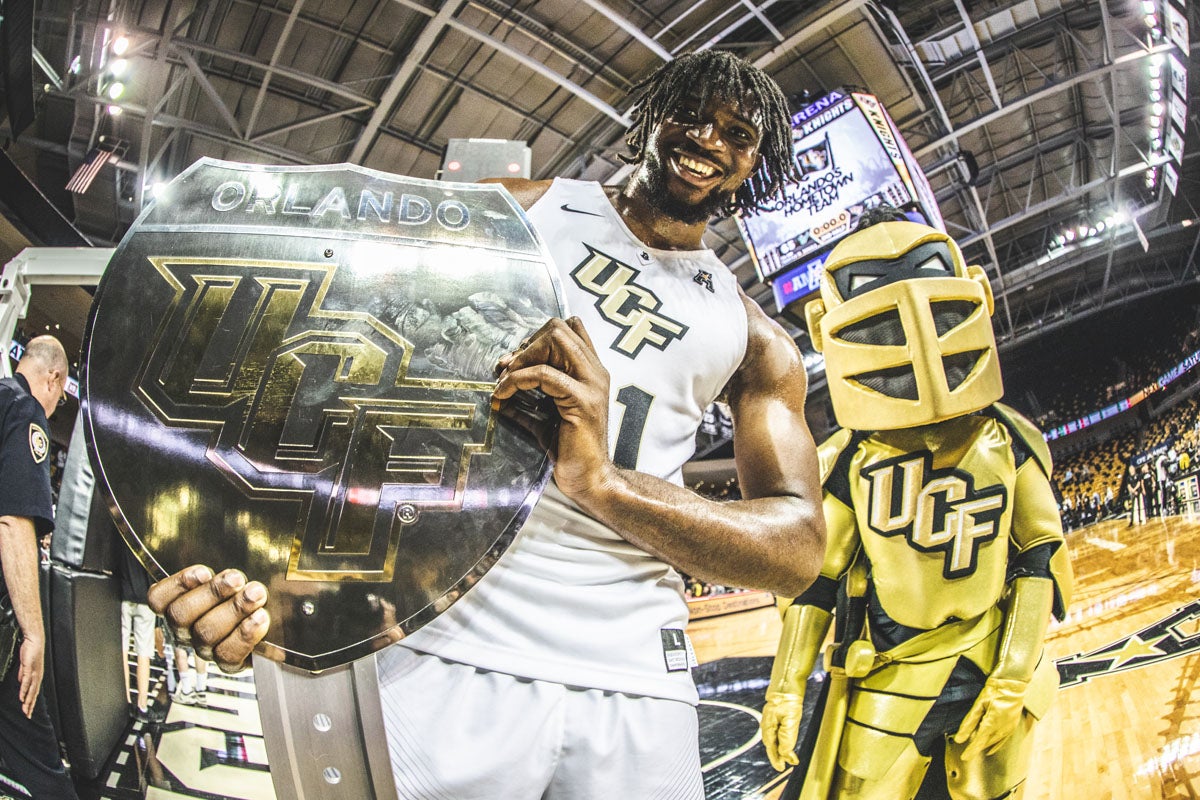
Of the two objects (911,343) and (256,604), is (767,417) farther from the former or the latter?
(911,343)

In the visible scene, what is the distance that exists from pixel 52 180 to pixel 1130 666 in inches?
298

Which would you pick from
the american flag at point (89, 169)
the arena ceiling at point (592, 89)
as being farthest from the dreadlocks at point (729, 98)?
the american flag at point (89, 169)

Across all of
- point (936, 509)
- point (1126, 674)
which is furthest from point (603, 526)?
point (1126, 674)

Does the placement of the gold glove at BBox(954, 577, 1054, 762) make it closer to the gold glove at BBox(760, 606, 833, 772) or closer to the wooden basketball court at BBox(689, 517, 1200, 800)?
the gold glove at BBox(760, 606, 833, 772)

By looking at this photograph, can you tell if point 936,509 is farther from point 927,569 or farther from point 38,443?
point 38,443

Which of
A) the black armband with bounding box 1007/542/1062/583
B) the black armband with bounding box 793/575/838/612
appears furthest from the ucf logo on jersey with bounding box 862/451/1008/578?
the black armband with bounding box 793/575/838/612

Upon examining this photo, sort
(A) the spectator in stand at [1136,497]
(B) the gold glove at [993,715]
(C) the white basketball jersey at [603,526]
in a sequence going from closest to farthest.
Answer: (C) the white basketball jersey at [603,526]
(B) the gold glove at [993,715]
(A) the spectator in stand at [1136,497]

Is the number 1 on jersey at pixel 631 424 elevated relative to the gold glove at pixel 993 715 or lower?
elevated

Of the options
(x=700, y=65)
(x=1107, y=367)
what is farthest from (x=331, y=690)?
(x=1107, y=367)

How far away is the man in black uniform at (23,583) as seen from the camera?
1946 millimetres

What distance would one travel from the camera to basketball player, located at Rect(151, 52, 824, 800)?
2.74 feet

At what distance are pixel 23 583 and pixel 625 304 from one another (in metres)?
1.86

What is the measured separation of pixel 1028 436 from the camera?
2418mm

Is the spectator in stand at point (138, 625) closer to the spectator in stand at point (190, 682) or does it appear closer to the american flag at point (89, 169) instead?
the spectator in stand at point (190, 682)
